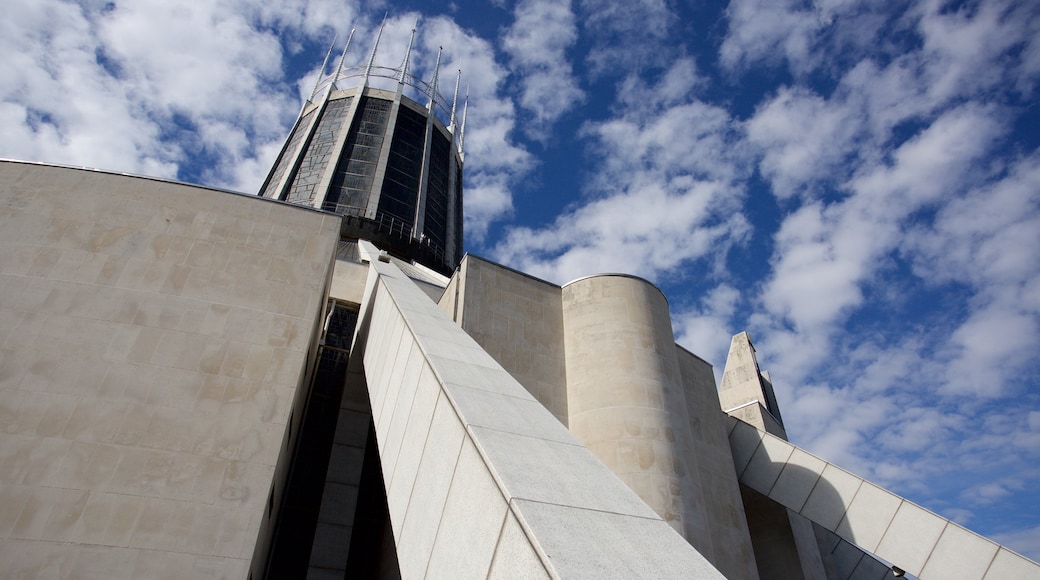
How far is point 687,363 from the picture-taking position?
19297 mm

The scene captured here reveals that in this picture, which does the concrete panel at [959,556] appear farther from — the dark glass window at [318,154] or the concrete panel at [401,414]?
the dark glass window at [318,154]

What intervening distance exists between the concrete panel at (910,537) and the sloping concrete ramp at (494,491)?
41.8 feet

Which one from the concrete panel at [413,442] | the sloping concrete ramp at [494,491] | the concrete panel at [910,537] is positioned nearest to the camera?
the sloping concrete ramp at [494,491]

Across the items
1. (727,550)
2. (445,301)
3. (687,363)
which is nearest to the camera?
(727,550)

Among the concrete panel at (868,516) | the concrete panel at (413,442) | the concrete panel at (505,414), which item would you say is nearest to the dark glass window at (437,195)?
the concrete panel at (868,516)

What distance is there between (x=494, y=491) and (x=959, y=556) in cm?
1409

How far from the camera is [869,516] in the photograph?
578 inches

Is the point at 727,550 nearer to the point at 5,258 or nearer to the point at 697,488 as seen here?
the point at 697,488

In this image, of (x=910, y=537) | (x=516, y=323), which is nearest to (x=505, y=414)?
(x=516, y=323)

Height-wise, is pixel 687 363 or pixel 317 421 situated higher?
pixel 687 363

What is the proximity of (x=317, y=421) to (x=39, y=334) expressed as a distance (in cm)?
739

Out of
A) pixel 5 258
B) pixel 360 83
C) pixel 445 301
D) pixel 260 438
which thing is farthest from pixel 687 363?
pixel 360 83

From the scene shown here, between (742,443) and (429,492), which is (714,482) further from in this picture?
(429,492)

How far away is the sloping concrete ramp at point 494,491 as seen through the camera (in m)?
3.24
